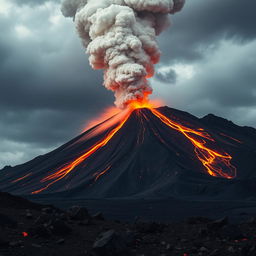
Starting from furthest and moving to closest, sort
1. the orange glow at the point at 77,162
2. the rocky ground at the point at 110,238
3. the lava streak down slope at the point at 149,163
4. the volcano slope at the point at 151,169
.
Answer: the orange glow at the point at 77,162, the lava streak down slope at the point at 149,163, the volcano slope at the point at 151,169, the rocky ground at the point at 110,238

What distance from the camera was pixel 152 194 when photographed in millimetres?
47938

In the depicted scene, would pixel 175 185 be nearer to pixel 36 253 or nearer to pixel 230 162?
pixel 230 162

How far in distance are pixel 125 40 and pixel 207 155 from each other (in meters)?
20.1

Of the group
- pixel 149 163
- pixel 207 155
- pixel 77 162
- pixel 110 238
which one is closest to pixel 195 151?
pixel 207 155

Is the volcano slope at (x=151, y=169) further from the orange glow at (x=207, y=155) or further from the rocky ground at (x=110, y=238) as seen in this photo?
the rocky ground at (x=110, y=238)

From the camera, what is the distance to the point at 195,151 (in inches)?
2547

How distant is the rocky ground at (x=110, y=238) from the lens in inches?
414

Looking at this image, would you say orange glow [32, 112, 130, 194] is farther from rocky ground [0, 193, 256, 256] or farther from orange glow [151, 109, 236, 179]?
rocky ground [0, 193, 256, 256]

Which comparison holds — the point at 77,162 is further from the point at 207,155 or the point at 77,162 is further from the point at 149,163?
the point at 207,155

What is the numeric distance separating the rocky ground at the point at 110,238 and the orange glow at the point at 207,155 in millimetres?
44101

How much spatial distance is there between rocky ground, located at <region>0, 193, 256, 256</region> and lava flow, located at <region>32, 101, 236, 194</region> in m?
44.2

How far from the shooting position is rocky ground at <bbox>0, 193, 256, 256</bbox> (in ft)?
34.5

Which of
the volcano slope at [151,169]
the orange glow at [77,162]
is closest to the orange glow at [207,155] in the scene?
the volcano slope at [151,169]

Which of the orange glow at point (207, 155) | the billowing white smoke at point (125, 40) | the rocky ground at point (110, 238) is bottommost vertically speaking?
the rocky ground at point (110, 238)
